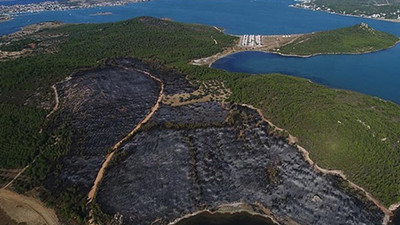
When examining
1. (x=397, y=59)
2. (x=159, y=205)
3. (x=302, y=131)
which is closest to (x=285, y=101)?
(x=302, y=131)

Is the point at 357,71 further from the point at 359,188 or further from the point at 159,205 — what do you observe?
the point at 159,205

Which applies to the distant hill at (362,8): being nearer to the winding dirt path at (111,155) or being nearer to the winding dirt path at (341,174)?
the winding dirt path at (111,155)

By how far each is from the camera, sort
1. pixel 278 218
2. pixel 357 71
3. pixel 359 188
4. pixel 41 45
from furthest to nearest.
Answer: pixel 41 45, pixel 357 71, pixel 359 188, pixel 278 218

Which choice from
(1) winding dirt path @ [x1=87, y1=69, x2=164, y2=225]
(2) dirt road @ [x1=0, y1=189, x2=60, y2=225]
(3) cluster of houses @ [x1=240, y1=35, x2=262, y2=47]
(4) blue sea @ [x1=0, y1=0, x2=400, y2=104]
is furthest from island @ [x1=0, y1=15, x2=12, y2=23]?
(2) dirt road @ [x1=0, y1=189, x2=60, y2=225]

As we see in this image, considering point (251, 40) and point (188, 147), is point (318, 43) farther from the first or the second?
point (188, 147)

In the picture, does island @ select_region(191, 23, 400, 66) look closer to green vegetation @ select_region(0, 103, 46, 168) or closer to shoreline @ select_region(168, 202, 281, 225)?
green vegetation @ select_region(0, 103, 46, 168)

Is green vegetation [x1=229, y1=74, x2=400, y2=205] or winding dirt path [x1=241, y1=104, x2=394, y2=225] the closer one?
winding dirt path [x1=241, y1=104, x2=394, y2=225]
